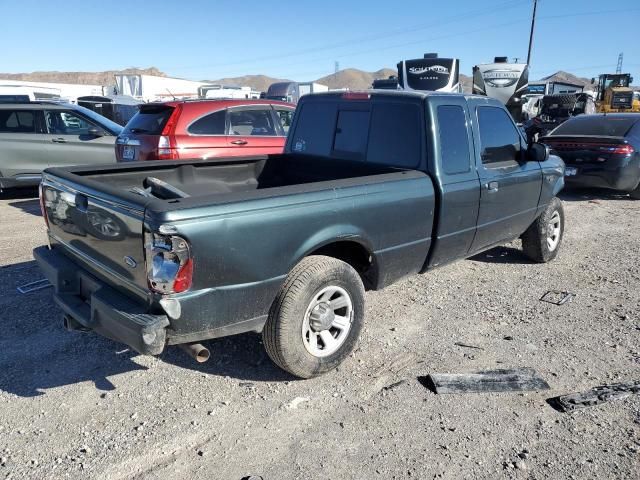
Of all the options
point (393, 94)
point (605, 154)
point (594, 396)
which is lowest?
point (594, 396)

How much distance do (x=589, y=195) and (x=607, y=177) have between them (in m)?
1.42

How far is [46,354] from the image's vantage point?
142 inches

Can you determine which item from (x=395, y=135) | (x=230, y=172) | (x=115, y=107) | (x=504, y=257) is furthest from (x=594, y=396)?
(x=115, y=107)

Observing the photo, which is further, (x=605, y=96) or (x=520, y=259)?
(x=605, y=96)

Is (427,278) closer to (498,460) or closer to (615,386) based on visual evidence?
(615,386)

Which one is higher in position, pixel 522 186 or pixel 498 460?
pixel 522 186

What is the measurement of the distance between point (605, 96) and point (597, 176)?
2020cm

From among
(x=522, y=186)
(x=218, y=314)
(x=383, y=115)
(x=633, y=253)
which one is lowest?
(x=633, y=253)


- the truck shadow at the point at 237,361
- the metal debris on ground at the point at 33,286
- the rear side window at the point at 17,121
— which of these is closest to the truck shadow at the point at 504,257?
the truck shadow at the point at 237,361

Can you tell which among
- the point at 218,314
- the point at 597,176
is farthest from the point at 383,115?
the point at 597,176

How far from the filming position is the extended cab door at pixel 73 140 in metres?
9.17

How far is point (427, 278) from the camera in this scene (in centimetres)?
532

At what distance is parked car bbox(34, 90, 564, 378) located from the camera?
8.67 feet

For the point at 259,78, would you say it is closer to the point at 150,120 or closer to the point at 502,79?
the point at 502,79
